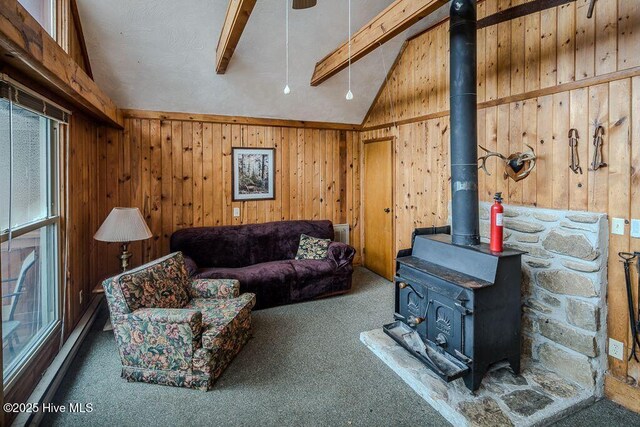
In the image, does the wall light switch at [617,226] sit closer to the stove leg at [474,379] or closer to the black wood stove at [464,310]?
the black wood stove at [464,310]

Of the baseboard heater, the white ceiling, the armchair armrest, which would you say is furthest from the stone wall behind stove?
the baseboard heater

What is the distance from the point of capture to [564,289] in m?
2.45

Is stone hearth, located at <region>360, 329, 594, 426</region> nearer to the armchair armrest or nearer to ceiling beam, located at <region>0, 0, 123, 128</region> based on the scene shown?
→ the armchair armrest

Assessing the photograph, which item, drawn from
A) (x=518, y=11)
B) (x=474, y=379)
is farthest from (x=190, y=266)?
(x=518, y=11)

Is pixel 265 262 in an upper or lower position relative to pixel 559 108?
→ lower

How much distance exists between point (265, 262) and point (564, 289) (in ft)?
10.5

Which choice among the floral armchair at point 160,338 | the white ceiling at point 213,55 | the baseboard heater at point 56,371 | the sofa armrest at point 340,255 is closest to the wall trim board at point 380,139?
the white ceiling at point 213,55

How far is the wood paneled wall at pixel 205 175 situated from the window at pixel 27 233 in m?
1.25

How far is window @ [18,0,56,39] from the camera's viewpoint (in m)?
2.22

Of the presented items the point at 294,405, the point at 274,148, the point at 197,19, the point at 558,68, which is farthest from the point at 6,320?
the point at 558,68

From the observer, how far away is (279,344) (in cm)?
298

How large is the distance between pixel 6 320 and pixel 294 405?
73.9 inches

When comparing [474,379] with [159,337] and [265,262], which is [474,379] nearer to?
[159,337]

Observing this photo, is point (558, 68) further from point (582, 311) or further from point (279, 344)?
point (279, 344)
